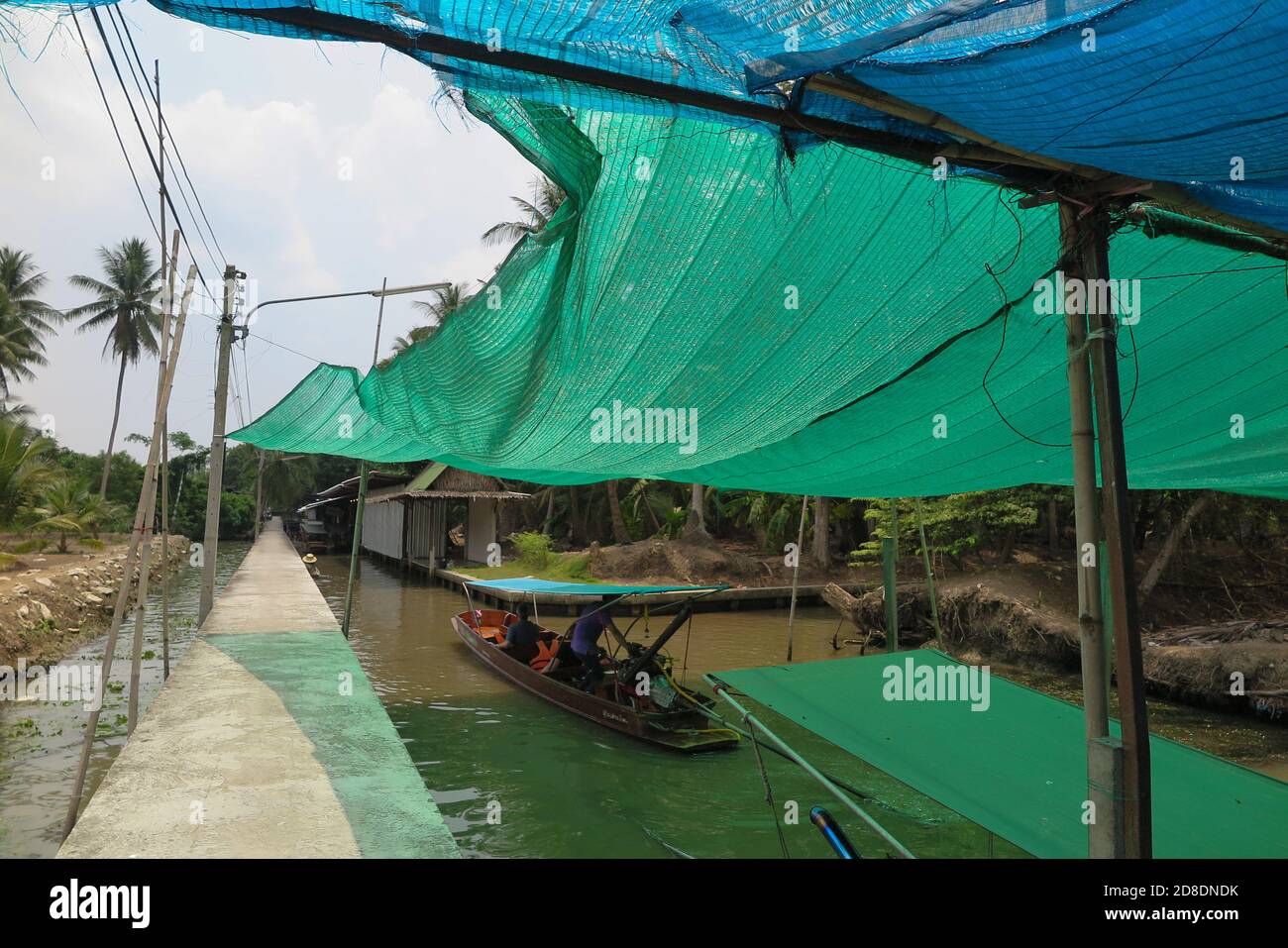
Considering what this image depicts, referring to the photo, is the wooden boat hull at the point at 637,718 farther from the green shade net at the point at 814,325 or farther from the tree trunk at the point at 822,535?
the tree trunk at the point at 822,535

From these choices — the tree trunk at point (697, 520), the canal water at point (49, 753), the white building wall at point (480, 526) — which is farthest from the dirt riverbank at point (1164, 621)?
the canal water at point (49, 753)

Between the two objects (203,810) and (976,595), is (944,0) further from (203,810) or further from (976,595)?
(976,595)

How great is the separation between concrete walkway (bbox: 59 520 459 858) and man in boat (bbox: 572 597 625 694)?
8.33ft

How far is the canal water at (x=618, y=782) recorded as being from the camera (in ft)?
19.5

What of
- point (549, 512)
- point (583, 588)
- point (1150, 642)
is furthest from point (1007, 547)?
point (549, 512)

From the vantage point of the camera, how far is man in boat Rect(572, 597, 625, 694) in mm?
8820

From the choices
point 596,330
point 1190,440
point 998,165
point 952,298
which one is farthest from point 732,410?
point 1190,440

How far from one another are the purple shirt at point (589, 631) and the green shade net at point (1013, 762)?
12.7 feet

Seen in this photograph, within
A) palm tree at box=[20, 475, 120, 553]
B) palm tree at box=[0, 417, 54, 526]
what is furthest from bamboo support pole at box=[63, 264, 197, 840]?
palm tree at box=[20, 475, 120, 553]

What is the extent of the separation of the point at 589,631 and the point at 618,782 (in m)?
2.02

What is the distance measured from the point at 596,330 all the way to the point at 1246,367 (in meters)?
2.92

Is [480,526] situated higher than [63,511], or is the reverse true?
[63,511]

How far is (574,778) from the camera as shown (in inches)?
288

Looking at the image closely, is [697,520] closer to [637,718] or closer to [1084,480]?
[637,718]
